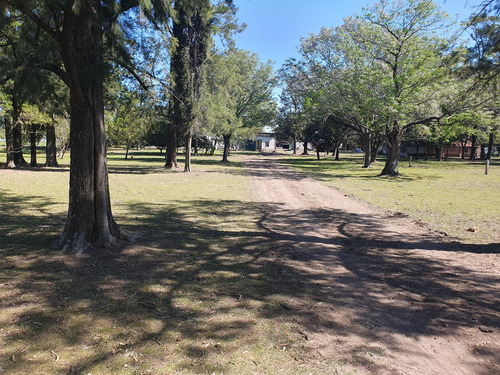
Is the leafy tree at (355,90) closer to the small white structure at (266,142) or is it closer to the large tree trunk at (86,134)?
→ the large tree trunk at (86,134)

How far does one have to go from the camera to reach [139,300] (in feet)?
12.9

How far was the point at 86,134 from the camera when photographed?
17.5 feet

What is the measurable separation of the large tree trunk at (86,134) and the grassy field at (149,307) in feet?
1.40

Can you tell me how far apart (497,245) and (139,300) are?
6.76 meters

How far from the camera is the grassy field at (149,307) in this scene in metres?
2.84

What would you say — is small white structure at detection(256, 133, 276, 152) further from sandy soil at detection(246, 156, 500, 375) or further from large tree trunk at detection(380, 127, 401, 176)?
sandy soil at detection(246, 156, 500, 375)

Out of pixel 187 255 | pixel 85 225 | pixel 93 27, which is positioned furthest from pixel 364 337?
pixel 93 27

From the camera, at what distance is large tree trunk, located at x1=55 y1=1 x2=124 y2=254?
17.0ft

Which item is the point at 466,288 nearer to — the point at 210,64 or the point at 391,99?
the point at 391,99

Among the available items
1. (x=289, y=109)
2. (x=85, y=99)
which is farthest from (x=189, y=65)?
(x=289, y=109)

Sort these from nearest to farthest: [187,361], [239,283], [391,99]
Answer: [187,361] → [239,283] → [391,99]

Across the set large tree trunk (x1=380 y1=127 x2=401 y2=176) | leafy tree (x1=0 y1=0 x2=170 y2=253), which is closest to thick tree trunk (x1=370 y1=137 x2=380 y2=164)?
large tree trunk (x1=380 y1=127 x2=401 y2=176)

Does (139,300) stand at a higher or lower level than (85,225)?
lower

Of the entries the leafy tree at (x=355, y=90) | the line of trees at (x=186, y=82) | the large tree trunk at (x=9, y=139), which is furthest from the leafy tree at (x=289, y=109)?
the large tree trunk at (x=9, y=139)
